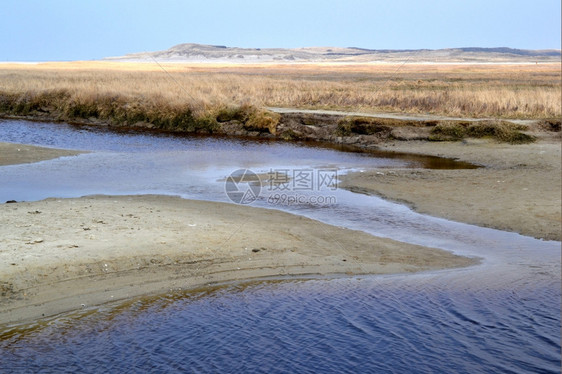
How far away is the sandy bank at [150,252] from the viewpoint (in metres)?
7.52

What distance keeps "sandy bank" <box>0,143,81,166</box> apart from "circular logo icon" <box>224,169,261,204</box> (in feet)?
19.4

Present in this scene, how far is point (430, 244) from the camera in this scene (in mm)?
10180

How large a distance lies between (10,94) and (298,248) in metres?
32.7

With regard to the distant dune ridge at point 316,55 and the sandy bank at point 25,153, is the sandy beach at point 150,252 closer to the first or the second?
the sandy bank at point 25,153

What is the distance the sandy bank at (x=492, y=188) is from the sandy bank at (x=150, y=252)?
2.52 metres

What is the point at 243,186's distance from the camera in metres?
15.2

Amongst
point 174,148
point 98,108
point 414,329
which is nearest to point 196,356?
point 414,329

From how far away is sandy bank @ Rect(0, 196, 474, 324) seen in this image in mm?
7516

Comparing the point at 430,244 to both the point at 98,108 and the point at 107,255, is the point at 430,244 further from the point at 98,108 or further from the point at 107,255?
the point at 98,108

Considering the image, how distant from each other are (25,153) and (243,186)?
25.9 feet

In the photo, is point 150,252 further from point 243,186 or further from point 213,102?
point 213,102

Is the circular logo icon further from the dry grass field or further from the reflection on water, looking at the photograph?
the dry grass field

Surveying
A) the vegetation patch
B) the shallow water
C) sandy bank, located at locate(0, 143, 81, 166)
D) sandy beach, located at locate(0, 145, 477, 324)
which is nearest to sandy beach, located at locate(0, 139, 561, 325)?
sandy beach, located at locate(0, 145, 477, 324)

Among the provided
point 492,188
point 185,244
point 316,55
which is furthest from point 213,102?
point 316,55
